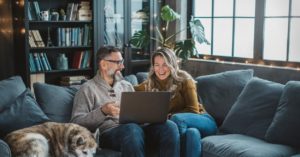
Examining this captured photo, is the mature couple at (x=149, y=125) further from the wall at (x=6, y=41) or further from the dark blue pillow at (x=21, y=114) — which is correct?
the wall at (x=6, y=41)

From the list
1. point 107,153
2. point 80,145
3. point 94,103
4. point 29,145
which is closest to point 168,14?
point 94,103

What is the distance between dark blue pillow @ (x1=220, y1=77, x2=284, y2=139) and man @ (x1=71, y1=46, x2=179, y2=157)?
0.63 m

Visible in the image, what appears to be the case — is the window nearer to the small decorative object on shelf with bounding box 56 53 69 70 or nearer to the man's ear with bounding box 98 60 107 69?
the small decorative object on shelf with bounding box 56 53 69 70

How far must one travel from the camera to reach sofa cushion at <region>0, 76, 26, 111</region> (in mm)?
2986

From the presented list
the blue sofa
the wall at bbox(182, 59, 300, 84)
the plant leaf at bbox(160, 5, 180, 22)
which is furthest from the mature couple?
the plant leaf at bbox(160, 5, 180, 22)

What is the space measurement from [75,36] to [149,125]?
252 centimetres

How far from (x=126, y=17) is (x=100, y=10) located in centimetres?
38

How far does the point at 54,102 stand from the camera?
3.25 meters

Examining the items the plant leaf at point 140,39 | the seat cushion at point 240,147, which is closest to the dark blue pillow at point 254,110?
the seat cushion at point 240,147

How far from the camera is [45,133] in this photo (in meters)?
2.72

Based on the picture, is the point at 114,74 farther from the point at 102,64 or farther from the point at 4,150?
the point at 4,150

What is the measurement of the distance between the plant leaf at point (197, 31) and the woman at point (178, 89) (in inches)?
65.0

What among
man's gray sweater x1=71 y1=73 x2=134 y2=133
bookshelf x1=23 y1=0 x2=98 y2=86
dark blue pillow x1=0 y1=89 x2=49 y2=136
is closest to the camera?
dark blue pillow x1=0 y1=89 x2=49 y2=136

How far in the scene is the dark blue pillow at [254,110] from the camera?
10.8 feet
